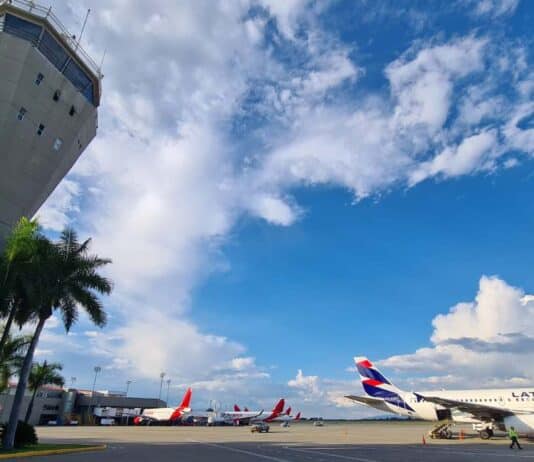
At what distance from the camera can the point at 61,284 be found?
993 inches

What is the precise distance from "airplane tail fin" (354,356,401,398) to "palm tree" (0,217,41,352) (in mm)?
35616

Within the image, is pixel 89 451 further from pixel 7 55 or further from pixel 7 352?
pixel 7 55

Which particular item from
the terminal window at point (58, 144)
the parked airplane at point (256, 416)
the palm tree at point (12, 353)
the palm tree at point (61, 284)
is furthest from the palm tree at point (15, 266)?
the parked airplane at point (256, 416)

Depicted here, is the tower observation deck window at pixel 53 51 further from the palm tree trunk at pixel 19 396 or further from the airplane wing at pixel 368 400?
the airplane wing at pixel 368 400

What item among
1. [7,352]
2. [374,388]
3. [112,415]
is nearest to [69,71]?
[7,352]

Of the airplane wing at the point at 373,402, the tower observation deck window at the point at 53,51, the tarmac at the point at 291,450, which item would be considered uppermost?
the tower observation deck window at the point at 53,51

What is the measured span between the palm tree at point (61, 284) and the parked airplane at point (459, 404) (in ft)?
96.6

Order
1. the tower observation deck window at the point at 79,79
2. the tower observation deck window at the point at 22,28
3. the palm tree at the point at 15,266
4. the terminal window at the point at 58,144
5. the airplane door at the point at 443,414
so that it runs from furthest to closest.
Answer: the airplane door at the point at 443,414
the terminal window at the point at 58,144
the tower observation deck window at the point at 79,79
the tower observation deck window at the point at 22,28
the palm tree at the point at 15,266

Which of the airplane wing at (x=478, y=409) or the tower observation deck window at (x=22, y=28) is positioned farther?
the airplane wing at (x=478, y=409)

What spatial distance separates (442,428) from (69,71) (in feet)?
152

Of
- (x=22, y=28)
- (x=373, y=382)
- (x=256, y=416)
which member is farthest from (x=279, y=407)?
(x=22, y=28)

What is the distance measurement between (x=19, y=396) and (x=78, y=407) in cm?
7359

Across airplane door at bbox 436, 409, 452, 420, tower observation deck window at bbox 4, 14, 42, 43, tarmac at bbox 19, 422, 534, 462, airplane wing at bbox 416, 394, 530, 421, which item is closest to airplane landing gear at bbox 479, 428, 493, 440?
tarmac at bbox 19, 422, 534, 462

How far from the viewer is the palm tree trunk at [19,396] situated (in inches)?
852
